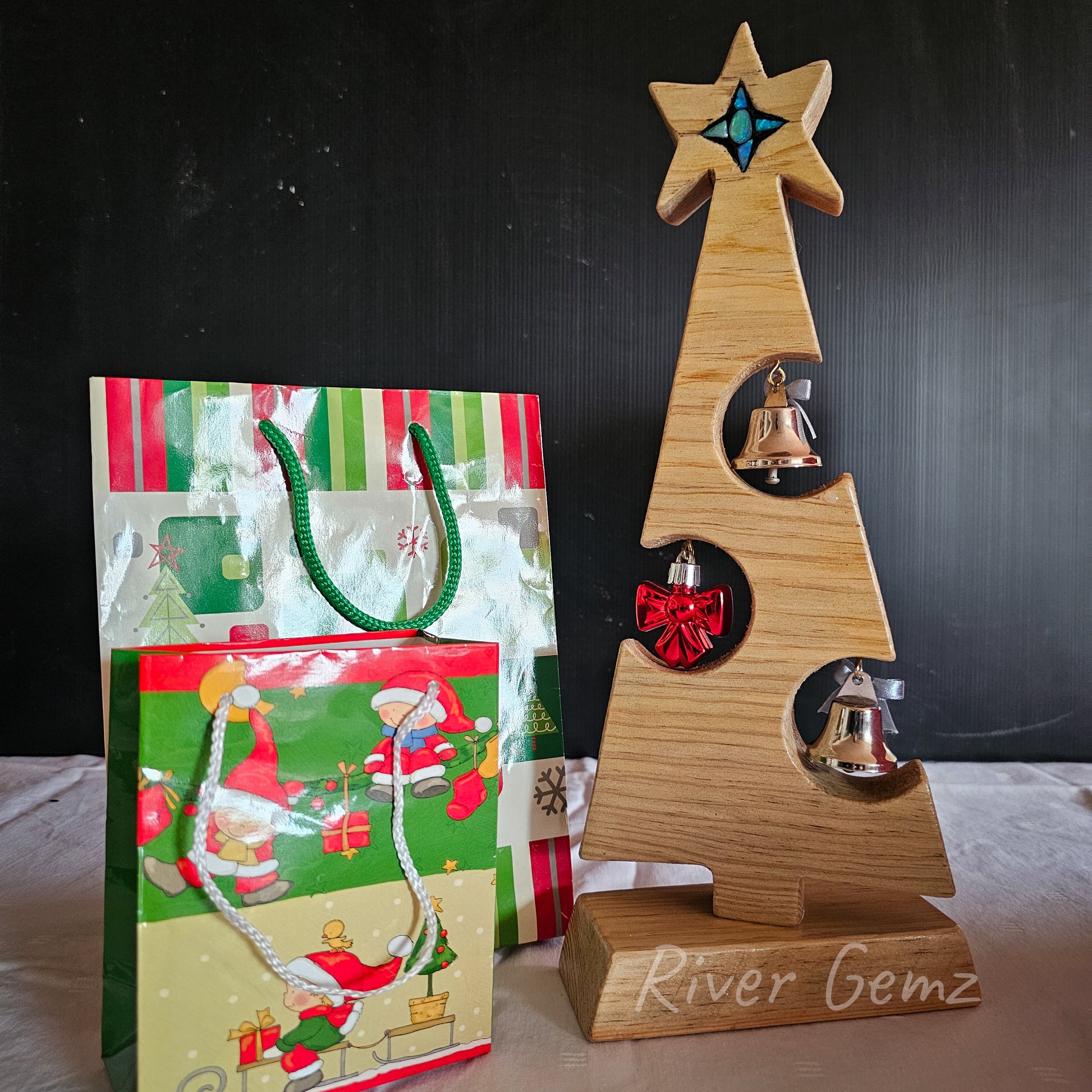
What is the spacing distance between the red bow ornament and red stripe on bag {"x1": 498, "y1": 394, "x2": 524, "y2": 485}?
147mm

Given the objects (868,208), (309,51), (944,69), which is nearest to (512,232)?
(309,51)

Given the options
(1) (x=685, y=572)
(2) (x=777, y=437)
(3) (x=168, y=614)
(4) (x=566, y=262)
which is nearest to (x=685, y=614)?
(1) (x=685, y=572)

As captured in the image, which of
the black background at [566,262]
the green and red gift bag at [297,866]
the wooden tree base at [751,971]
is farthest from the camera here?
the black background at [566,262]

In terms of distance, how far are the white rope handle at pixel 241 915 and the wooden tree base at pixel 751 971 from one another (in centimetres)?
13

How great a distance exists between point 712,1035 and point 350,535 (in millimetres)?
436

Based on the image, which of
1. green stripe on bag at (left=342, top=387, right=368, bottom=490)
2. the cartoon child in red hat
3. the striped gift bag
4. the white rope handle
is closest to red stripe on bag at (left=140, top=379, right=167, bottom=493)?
the striped gift bag

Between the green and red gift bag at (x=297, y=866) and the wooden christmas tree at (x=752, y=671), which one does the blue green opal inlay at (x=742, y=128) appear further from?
the green and red gift bag at (x=297, y=866)

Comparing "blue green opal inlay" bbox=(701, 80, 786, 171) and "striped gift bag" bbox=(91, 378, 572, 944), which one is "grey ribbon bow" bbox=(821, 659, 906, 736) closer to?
"striped gift bag" bbox=(91, 378, 572, 944)

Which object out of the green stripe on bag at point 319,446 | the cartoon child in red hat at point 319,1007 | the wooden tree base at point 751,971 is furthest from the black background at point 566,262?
the cartoon child in red hat at point 319,1007

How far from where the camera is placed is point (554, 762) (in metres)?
0.69

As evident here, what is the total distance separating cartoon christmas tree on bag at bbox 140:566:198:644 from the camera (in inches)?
23.5

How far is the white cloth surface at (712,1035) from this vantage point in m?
0.51

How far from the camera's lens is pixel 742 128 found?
0.61 meters

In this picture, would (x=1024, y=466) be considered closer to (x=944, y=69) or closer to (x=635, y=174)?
(x=944, y=69)
